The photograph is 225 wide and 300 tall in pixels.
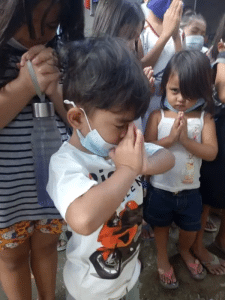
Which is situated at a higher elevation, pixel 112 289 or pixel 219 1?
pixel 219 1

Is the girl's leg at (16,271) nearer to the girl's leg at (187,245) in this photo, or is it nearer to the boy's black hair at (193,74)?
the girl's leg at (187,245)

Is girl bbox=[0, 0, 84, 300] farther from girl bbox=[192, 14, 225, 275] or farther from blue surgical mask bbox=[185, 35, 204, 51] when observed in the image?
blue surgical mask bbox=[185, 35, 204, 51]

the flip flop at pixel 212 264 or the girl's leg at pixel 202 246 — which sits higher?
the girl's leg at pixel 202 246

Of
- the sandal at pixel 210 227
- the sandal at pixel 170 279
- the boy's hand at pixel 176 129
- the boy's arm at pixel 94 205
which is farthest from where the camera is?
the sandal at pixel 210 227

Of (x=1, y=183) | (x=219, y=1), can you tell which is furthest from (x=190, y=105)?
(x=219, y=1)

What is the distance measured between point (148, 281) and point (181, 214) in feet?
1.39

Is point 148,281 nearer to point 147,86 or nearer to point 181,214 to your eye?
point 181,214

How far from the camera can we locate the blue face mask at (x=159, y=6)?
162cm

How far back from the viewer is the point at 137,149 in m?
0.68

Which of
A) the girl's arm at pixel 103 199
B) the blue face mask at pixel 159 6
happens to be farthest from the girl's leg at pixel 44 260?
the blue face mask at pixel 159 6

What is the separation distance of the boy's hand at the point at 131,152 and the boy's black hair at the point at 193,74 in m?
0.56

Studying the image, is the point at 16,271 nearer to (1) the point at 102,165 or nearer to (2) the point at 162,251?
(1) the point at 102,165

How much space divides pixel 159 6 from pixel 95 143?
1.29 meters

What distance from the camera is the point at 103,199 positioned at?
1.98 feet
